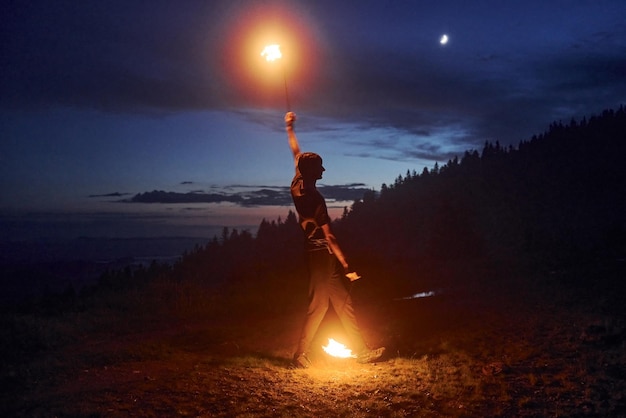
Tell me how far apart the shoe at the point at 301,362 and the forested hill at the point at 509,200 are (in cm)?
2949

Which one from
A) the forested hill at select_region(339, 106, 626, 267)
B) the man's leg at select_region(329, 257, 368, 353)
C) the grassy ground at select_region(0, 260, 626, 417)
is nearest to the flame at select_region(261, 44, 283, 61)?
the man's leg at select_region(329, 257, 368, 353)

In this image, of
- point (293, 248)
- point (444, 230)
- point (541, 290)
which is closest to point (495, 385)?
point (541, 290)

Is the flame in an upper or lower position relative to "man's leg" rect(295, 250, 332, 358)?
upper

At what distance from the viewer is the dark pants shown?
8.98 metres

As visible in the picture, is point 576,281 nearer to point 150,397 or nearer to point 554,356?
point 554,356

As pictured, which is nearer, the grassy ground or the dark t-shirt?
the grassy ground

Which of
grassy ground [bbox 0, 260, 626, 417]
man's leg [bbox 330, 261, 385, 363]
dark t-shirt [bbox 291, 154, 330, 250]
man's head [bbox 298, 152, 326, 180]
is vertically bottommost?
grassy ground [bbox 0, 260, 626, 417]

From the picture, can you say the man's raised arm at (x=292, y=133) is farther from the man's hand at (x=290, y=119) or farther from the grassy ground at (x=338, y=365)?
the grassy ground at (x=338, y=365)

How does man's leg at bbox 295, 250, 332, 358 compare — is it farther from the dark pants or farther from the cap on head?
the cap on head

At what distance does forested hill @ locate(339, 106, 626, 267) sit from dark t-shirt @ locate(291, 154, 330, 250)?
2944 cm

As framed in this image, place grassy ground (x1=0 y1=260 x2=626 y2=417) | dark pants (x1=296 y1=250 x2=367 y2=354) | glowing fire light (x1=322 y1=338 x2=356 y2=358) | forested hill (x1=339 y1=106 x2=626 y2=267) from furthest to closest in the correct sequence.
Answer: forested hill (x1=339 y1=106 x2=626 y2=267)
glowing fire light (x1=322 y1=338 x2=356 y2=358)
dark pants (x1=296 y1=250 x2=367 y2=354)
grassy ground (x1=0 y1=260 x2=626 y2=417)

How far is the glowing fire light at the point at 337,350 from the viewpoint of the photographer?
9.31m

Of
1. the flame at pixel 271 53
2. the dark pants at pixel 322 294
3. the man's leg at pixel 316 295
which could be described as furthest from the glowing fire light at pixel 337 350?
the flame at pixel 271 53

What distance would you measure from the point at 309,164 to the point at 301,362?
3212 mm
